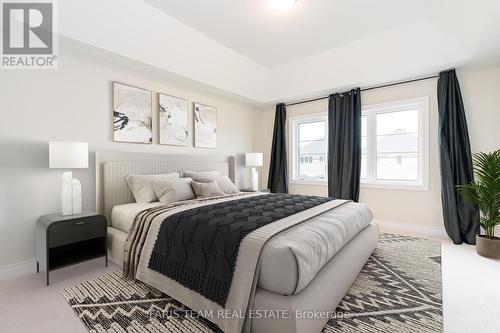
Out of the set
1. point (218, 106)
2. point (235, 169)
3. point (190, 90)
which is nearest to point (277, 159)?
point (235, 169)

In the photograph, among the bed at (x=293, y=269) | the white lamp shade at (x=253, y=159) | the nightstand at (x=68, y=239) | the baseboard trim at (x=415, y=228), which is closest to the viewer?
the bed at (x=293, y=269)

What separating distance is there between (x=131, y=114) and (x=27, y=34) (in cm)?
121

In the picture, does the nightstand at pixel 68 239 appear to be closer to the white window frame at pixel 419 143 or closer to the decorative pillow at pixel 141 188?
the decorative pillow at pixel 141 188

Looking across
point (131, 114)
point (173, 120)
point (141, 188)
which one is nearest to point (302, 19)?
point (173, 120)

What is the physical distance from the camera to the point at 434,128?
11.6ft

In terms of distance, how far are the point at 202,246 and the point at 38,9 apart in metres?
2.75

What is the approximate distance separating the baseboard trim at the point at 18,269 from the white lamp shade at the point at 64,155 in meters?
1.06

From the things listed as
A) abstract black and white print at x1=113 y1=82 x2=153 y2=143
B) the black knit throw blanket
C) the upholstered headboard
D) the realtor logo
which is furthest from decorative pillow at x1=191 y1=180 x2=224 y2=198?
the realtor logo

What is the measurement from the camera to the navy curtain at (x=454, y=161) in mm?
3137

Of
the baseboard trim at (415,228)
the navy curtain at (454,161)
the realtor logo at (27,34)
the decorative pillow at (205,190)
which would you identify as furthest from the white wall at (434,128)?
the realtor logo at (27,34)

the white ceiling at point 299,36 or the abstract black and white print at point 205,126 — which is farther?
the abstract black and white print at point 205,126

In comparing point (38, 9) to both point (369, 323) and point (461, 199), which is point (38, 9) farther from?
point (461, 199)

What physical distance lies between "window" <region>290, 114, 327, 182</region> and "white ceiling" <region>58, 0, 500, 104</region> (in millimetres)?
769

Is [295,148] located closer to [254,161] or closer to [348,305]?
[254,161]
